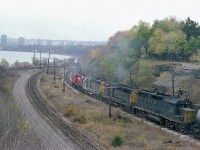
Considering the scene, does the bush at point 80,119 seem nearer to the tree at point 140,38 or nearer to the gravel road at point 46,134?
the gravel road at point 46,134

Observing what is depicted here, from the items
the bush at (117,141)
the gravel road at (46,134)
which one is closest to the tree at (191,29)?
the gravel road at (46,134)

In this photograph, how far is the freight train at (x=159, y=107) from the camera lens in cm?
3266

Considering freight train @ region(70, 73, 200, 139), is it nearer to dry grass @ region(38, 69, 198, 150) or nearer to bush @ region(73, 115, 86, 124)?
dry grass @ region(38, 69, 198, 150)

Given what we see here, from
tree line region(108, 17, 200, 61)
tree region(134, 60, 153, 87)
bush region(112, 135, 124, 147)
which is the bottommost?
bush region(112, 135, 124, 147)

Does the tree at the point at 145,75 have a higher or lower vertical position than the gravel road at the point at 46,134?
higher

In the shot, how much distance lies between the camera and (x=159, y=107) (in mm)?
37625

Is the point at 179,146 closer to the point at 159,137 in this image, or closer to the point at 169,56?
the point at 159,137

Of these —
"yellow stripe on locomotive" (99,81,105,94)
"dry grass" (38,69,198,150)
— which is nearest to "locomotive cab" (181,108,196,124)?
"dry grass" (38,69,198,150)

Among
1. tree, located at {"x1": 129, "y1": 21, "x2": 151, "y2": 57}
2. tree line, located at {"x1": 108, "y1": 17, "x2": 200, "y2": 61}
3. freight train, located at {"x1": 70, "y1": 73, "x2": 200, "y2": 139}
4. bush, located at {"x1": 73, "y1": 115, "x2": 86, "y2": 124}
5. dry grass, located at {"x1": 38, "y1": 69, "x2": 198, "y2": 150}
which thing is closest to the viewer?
dry grass, located at {"x1": 38, "y1": 69, "x2": 198, "y2": 150}

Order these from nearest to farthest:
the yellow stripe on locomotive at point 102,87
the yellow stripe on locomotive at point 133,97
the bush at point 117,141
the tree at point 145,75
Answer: the bush at point 117,141 → the yellow stripe on locomotive at point 133,97 → the yellow stripe on locomotive at point 102,87 → the tree at point 145,75

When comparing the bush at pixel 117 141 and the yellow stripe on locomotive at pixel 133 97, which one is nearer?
the bush at pixel 117 141

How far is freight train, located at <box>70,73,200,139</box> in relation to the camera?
107ft

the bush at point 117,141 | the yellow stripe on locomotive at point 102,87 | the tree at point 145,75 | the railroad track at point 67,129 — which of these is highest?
the tree at point 145,75

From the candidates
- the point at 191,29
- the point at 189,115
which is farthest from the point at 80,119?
the point at 191,29
